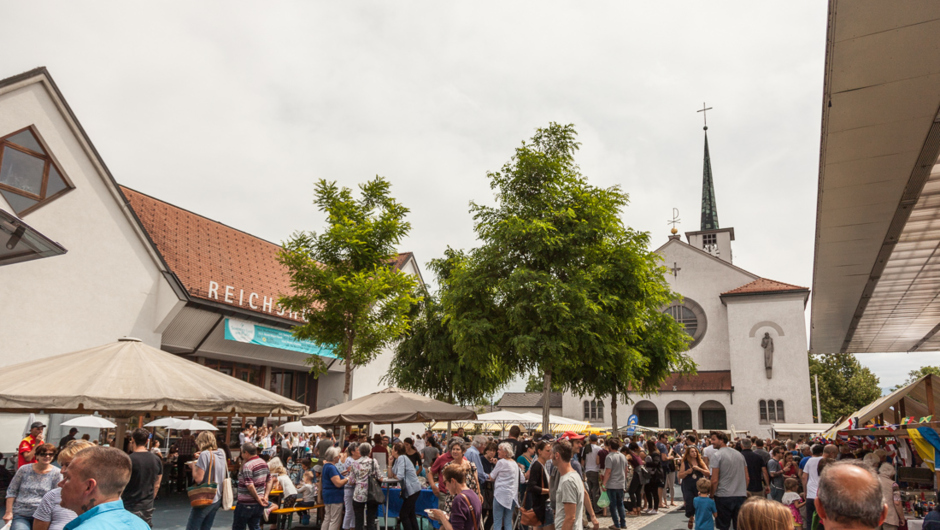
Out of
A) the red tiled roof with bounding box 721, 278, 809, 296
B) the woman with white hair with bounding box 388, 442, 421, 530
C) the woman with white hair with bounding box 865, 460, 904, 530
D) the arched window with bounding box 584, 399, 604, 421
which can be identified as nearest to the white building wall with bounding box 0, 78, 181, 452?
the woman with white hair with bounding box 388, 442, 421, 530

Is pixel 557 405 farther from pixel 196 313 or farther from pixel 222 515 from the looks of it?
pixel 222 515

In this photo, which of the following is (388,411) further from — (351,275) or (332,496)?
(351,275)

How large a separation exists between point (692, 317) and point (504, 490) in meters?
44.5

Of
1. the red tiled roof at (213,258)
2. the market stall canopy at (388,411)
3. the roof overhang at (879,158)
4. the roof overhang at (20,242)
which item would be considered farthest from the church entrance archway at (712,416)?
the roof overhang at (20,242)

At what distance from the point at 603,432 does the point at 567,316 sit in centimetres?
2455

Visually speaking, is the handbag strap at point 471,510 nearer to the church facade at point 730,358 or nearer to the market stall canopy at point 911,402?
the market stall canopy at point 911,402

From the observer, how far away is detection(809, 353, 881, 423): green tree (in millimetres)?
67875

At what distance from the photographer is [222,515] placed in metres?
14.4

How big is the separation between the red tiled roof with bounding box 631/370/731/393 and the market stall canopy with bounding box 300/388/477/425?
3469cm

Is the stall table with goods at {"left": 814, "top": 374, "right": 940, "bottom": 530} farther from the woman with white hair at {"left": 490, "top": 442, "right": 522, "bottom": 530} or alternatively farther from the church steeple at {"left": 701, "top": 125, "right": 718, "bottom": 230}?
the church steeple at {"left": 701, "top": 125, "right": 718, "bottom": 230}

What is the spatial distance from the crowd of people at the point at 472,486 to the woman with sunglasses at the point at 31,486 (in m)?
0.01

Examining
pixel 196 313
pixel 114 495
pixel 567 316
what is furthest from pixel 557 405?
pixel 114 495

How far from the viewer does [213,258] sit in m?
28.9

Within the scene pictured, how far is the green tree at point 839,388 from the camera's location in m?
67.9
